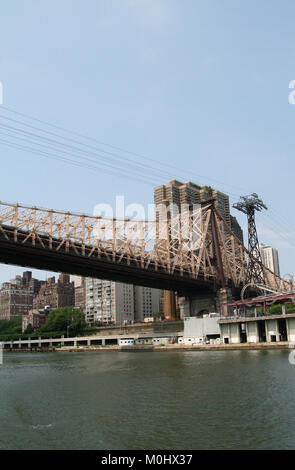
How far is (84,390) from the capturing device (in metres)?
31.6

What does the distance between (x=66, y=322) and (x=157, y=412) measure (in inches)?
5247

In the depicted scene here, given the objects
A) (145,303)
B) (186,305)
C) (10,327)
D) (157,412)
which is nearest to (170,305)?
(186,305)

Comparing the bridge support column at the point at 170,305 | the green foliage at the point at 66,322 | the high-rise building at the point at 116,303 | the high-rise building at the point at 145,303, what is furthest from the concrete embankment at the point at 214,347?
the high-rise building at the point at 145,303

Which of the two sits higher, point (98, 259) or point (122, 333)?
point (98, 259)

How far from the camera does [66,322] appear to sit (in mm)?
150500

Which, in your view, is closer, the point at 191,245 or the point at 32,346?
the point at 191,245

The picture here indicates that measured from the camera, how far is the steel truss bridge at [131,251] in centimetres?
6581

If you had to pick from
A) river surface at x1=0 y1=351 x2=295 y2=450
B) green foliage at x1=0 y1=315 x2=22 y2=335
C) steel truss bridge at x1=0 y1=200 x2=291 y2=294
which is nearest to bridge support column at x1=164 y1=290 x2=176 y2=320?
steel truss bridge at x1=0 y1=200 x2=291 y2=294

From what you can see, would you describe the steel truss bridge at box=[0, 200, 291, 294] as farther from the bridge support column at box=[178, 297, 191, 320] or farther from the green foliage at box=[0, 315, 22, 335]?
the green foliage at box=[0, 315, 22, 335]

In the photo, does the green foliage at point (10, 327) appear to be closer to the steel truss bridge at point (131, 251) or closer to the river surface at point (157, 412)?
the steel truss bridge at point (131, 251)

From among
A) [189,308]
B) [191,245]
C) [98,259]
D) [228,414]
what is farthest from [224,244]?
[228,414]

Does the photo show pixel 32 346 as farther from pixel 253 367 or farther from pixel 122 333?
pixel 253 367

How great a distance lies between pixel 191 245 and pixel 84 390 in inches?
2610
